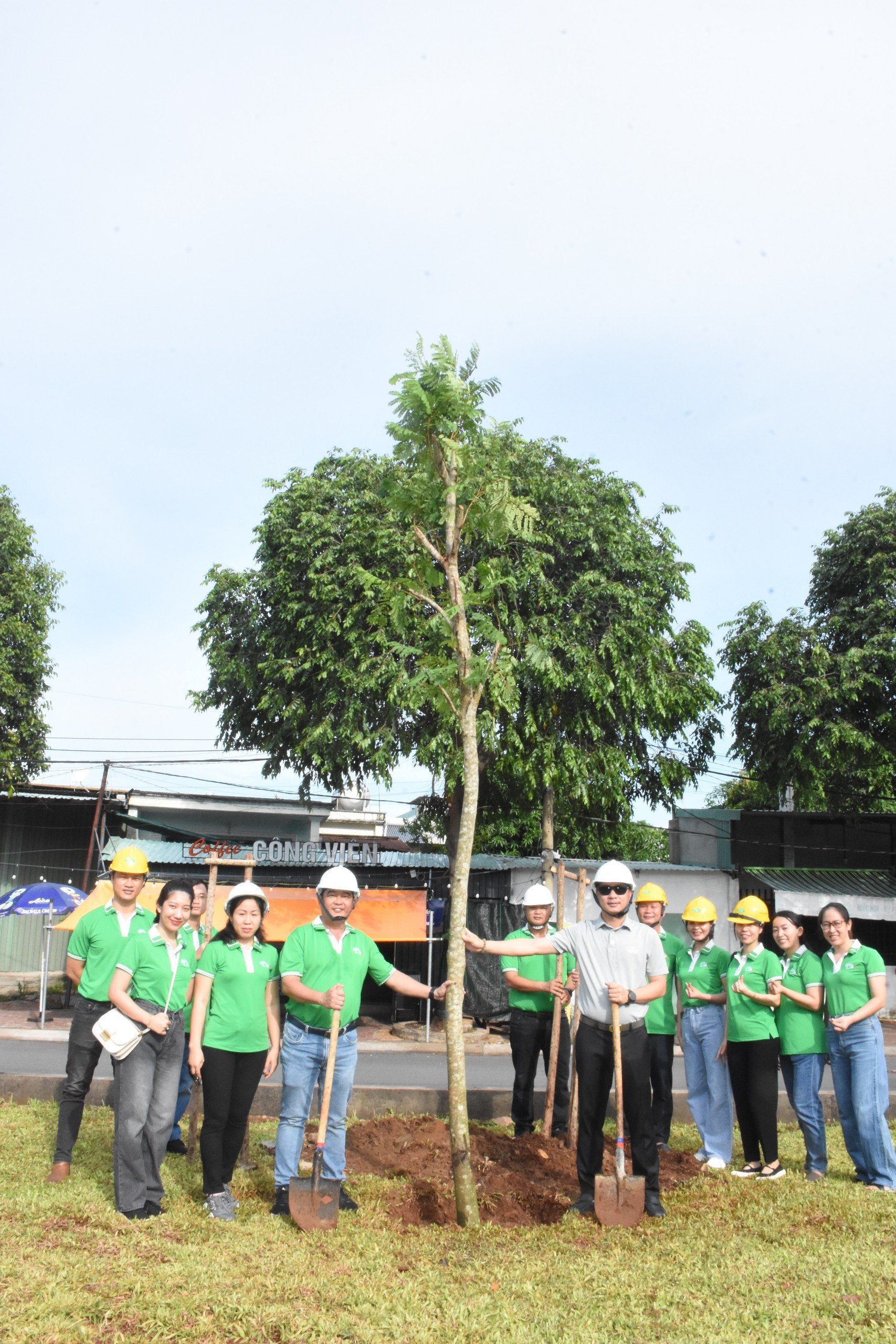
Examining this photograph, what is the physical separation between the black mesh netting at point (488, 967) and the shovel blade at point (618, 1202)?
13589 millimetres

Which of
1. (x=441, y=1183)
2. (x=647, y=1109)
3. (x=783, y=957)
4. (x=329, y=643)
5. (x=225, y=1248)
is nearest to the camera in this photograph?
(x=225, y=1248)

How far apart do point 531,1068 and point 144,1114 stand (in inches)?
122

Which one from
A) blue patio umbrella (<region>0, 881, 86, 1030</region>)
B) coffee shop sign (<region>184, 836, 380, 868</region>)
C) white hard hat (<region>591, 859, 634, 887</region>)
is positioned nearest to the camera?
white hard hat (<region>591, 859, 634, 887</region>)

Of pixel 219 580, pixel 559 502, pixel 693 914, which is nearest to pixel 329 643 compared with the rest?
pixel 219 580

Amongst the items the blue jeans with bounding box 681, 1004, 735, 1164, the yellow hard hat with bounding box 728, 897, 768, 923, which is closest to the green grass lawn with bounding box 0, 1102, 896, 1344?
the blue jeans with bounding box 681, 1004, 735, 1164

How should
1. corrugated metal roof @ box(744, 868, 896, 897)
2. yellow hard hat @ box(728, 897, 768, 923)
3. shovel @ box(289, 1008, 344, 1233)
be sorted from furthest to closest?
corrugated metal roof @ box(744, 868, 896, 897) < yellow hard hat @ box(728, 897, 768, 923) < shovel @ box(289, 1008, 344, 1233)

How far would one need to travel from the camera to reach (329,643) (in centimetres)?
1902

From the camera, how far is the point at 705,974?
6.96 metres

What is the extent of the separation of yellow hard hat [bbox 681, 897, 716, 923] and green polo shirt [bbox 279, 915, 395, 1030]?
2.37 metres

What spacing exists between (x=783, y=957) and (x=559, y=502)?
45.9 feet

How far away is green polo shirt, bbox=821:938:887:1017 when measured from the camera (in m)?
6.45

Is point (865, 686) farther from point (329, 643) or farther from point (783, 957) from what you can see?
point (783, 957)

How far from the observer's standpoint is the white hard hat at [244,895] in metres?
5.84

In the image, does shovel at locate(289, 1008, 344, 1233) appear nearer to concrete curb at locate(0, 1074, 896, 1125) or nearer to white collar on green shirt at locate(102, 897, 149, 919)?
white collar on green shirt at locate(102, 897, 149, 919)
